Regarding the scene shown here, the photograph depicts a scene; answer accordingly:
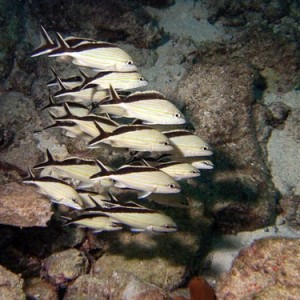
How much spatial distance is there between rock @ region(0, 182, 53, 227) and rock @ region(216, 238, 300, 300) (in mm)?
2657

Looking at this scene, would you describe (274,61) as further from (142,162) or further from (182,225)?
(142,162)

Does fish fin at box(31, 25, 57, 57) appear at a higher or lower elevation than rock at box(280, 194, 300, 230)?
higher

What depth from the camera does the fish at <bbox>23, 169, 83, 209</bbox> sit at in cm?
379

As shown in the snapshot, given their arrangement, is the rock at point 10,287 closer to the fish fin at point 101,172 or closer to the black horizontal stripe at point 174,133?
the fish fin at point 101,172

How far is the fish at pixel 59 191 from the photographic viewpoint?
12.4 feet

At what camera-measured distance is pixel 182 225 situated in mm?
5156

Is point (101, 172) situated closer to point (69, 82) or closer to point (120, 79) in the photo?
point (120, 79)

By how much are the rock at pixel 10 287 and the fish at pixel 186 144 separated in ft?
7.58

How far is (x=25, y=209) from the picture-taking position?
4.05 m

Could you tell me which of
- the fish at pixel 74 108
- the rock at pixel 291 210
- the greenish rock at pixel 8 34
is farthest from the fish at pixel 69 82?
the greenish rock at pixel 8 34

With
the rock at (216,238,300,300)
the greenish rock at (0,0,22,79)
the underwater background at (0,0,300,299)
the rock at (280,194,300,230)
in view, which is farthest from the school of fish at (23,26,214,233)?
the greenish rock at (0,0,22,79)

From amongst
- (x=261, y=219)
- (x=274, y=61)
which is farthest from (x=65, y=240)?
(x=274, y=61)

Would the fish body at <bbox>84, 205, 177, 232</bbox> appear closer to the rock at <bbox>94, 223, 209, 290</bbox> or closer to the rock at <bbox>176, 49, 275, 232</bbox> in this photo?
the rock at <bbox>94, 223, 209, 290</bbox>

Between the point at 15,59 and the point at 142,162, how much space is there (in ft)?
21.0
